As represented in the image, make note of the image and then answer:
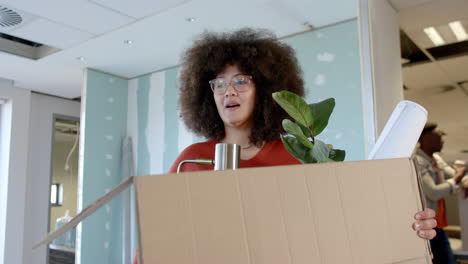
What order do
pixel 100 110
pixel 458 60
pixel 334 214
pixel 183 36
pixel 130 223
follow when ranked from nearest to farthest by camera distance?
1. pixel 130 223
2. pixel 334 214
3. pixel 458 60
4. pixel 183 36
5. pixel 100 110

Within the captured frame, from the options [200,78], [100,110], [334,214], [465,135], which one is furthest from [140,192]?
[100,110]

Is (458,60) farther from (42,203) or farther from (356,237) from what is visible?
(42,203)

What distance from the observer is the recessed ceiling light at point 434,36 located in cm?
253

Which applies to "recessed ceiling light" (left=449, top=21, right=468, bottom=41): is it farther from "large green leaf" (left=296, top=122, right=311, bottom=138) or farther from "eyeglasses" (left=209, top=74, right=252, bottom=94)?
"large green leaf" (left=296, top=122, right=311, bottom=138)

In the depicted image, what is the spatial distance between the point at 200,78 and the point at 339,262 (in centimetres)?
98

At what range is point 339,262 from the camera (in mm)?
412

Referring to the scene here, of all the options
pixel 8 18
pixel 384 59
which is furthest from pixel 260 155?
pixel 8 18

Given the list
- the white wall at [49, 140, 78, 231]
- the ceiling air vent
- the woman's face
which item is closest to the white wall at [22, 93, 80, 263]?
the white wall at [49, 140, 78, 231]

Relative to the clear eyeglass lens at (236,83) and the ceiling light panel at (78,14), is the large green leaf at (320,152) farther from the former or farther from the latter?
the ceiling light panel at (78,14)

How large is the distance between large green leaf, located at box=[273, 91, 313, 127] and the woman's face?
0.49 m

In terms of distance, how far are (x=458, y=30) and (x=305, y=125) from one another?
245 cm

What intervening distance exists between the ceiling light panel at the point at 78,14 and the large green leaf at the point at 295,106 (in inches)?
87.3

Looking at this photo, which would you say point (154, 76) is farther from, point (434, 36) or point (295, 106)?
point (295, 106)

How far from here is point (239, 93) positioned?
1055mm
